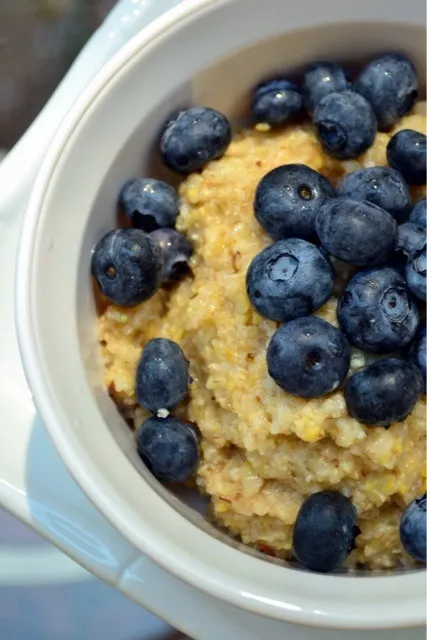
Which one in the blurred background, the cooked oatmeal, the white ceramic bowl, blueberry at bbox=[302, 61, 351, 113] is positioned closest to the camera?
the white ceramic bowl

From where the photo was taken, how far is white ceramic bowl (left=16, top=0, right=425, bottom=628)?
2.26 ft

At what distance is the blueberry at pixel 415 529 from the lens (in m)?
0.75

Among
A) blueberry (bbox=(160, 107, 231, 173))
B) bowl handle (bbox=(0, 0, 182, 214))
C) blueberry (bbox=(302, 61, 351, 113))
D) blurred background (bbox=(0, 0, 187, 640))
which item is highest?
bowl handle (bbox=(0, 0, 182, 214))

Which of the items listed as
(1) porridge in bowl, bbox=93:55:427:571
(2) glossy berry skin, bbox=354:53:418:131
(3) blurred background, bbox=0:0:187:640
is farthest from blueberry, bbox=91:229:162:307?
(3) blurred background, bbox=0:0:187:640

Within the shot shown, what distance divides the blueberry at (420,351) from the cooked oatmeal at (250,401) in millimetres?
43

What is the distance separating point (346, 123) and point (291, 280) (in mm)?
226

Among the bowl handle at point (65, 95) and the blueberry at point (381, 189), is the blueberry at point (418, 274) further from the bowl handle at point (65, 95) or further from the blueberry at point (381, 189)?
the bowl handle at point (65, 95)

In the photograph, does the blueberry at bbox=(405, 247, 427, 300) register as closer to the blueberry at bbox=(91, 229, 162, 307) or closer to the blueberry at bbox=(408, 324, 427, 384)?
the blueberry at bbox=(408, 324, 427, 384)

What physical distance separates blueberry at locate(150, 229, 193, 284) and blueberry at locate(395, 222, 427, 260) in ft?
0.83

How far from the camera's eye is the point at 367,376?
0.76 meters

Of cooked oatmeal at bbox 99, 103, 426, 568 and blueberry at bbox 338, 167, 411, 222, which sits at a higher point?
blueberry at bbox 338, 167, 411, 222

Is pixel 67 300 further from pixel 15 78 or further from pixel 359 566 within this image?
pixel 15 78

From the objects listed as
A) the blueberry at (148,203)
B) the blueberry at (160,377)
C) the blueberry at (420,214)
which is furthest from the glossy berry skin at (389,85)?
the blueberry at (160,377)

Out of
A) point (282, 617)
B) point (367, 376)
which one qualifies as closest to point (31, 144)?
point (367, 376)
